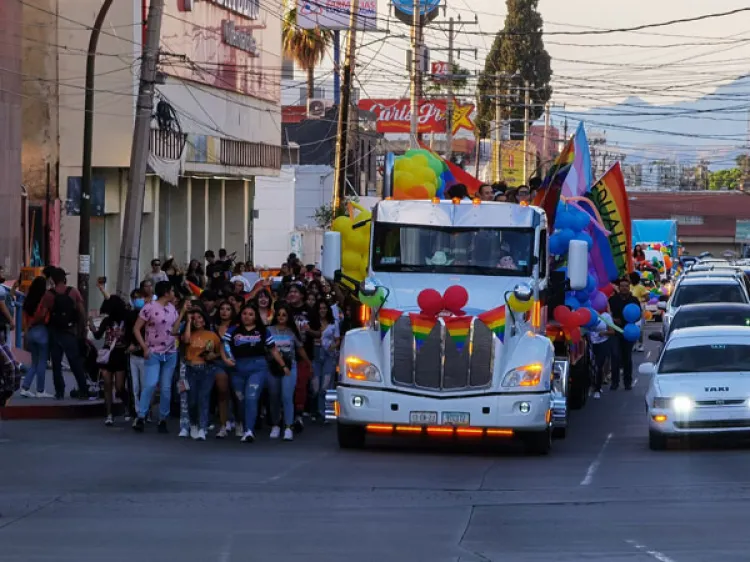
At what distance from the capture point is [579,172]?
24141 millimetres

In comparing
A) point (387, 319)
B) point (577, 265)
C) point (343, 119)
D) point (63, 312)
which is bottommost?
point (63, 312)

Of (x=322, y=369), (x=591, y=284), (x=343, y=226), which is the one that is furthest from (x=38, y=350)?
(x=591, y=284)

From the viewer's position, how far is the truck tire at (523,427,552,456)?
702 inches

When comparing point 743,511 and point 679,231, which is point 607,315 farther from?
point 679,231

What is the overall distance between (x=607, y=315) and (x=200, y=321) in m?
9.01

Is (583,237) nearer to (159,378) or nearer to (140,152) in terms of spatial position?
(159,378)

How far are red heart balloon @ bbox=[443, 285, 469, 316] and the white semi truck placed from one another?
24 centimetres

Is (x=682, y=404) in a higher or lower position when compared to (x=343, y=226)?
lower

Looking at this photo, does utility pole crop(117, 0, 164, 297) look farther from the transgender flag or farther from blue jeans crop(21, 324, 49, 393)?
the transgender flag

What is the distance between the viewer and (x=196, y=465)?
16.6 meters

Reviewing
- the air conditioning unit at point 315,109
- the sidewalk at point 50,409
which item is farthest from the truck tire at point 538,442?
the air conditioning unit at point 315,109

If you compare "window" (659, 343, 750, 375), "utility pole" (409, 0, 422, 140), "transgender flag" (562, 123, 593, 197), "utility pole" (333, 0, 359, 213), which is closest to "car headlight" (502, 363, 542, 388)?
"window" (659, 343, 750, 375)

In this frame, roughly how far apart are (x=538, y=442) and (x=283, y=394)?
3324mm

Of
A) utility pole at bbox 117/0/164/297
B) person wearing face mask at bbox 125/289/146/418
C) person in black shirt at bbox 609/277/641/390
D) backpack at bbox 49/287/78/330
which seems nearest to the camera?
person wearing face mask at bbox 125/289/146/418
